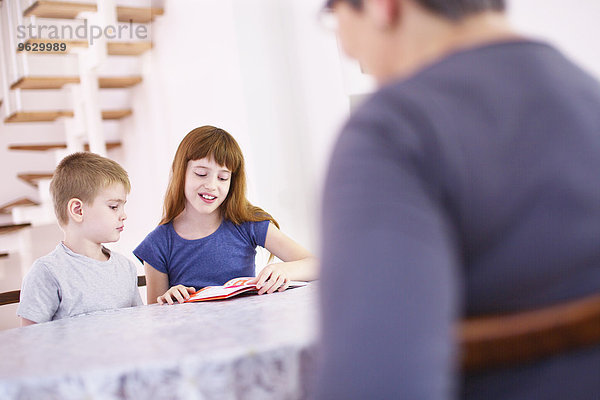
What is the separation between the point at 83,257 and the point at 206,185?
1.57 feet

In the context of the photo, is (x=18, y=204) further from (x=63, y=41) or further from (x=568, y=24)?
(x=568, y=24)

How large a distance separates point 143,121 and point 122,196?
2927mm

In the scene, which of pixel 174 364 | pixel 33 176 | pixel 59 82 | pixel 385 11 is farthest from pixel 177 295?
pixel 33 176

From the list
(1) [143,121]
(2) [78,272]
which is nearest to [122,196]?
(2) [78,272]

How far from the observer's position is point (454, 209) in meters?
0.46

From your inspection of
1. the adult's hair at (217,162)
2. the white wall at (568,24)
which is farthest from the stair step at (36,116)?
the white wall at (568,24)

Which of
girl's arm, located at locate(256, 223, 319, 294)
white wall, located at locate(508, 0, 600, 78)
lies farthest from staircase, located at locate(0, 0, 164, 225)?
white wall, located at locate(508, 0, 600, 78)

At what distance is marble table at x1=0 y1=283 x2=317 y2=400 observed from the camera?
82 cm

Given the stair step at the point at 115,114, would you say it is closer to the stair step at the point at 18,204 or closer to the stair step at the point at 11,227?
the stair step at the point at 18,204

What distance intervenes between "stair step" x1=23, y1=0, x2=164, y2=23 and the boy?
2349 mm

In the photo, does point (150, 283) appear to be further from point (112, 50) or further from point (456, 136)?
point (112, 50)

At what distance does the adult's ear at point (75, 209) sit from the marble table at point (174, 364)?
850 millimetres

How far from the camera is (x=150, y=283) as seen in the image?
2.15 meters

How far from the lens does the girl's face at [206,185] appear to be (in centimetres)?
212
